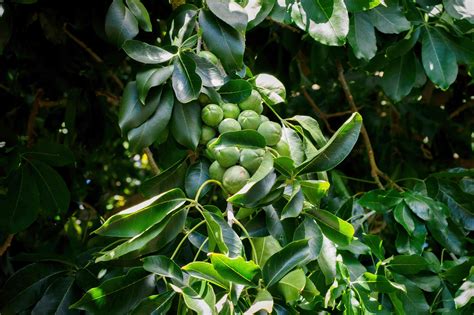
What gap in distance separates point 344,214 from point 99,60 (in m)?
1.02

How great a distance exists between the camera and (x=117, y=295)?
1.15 m

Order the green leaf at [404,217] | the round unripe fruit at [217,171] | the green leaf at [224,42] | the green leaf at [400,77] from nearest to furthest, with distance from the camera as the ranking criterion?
the round unripe fruit at [217,171]
the green leaf at [224,42]
the green leaf at [404,217]
the green leaf at [400,77]

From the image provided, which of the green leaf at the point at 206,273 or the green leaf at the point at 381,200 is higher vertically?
the green leaf at the point at 206,273

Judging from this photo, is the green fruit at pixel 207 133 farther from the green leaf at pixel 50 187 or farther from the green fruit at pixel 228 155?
the green leaf at pixel 50 187

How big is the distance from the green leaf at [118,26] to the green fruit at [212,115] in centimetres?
25

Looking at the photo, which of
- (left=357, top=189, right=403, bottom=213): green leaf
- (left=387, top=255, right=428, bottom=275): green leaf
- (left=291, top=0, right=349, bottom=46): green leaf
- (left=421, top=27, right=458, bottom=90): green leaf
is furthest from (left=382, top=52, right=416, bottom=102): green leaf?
(left=291, top=0, right=349, bottom=46): green leaf

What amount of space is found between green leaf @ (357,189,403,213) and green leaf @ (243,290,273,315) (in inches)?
29.6

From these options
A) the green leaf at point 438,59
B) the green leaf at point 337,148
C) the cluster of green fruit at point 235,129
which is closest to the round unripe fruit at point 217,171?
the cluster of green fruit at point 235,129

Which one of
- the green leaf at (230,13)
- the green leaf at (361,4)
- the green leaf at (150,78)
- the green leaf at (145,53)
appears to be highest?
the green leaf at (230,13)

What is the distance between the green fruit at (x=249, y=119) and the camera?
46.4 inches

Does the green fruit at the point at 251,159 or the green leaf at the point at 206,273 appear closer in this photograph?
the green leaf at the point at 206,273

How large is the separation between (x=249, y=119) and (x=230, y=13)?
0.20 meters

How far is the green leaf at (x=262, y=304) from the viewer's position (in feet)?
3.08

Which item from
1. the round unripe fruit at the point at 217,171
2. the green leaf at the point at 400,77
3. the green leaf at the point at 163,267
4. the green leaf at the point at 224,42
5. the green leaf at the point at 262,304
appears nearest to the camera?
the green leaf at the point at 262,304
